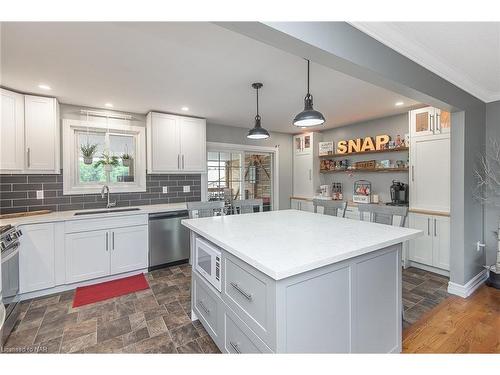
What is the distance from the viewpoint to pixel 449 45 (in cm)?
180

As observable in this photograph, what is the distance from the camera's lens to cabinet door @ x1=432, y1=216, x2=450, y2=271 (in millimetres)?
3018

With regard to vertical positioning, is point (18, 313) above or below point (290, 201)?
below

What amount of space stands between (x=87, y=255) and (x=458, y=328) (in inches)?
156

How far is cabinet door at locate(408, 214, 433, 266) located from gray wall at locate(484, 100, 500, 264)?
22.3 inches

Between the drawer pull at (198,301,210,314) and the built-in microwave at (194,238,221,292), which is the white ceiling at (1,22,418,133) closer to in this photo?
the built-in microwave at (194,238,221,292)

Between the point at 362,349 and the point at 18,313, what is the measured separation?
10.3ft

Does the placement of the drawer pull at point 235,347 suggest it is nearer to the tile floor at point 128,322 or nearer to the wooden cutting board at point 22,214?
the tile floor at point 128,322

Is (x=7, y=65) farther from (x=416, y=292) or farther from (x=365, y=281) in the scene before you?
(x=416, y=292)

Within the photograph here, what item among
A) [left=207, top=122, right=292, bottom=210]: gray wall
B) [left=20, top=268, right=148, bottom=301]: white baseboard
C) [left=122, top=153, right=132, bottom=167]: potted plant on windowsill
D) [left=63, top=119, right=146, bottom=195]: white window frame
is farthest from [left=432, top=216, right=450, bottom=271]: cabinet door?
[left=122, top=153, right=132, bottom=167]: potted plant on windowsill

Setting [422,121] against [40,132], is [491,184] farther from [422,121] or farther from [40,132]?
[40,132]

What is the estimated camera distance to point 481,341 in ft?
6.21

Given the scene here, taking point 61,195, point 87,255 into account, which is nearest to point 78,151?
point 61,195

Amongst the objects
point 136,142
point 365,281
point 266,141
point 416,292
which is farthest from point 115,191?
point 416,292
